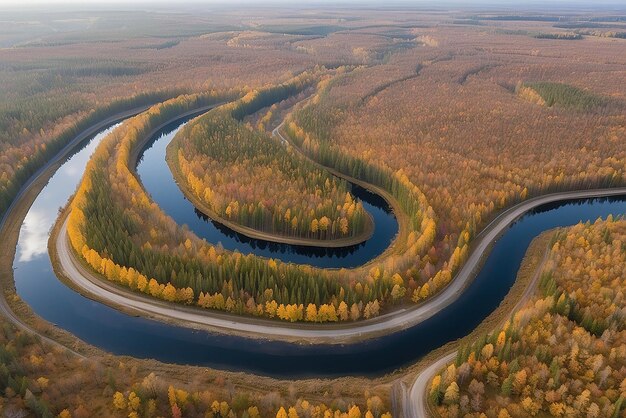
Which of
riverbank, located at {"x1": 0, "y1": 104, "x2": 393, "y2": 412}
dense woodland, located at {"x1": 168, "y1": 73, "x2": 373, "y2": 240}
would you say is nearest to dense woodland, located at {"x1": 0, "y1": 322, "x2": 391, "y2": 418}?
riverbank, located at {"x1": 0, "y1": 104, "x2": 393, "y2": 412}

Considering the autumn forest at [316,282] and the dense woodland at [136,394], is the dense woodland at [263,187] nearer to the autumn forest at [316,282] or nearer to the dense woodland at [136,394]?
the autumn forest at [316,282]

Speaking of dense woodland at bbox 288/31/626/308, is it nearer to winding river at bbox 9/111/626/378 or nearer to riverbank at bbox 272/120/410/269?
riverbank at bbox 272/120/410/269

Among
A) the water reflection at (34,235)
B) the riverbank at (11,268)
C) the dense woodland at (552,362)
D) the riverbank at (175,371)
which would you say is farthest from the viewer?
the water reflection at (34,235)

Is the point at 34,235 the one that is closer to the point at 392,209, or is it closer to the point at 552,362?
the point at 392,209

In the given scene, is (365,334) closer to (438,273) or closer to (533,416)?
(438,273)

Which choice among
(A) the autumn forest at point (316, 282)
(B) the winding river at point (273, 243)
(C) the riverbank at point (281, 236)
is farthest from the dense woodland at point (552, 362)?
(C) the riverbank at point (281, 236)

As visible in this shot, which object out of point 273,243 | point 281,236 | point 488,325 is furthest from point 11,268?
point 488,325
